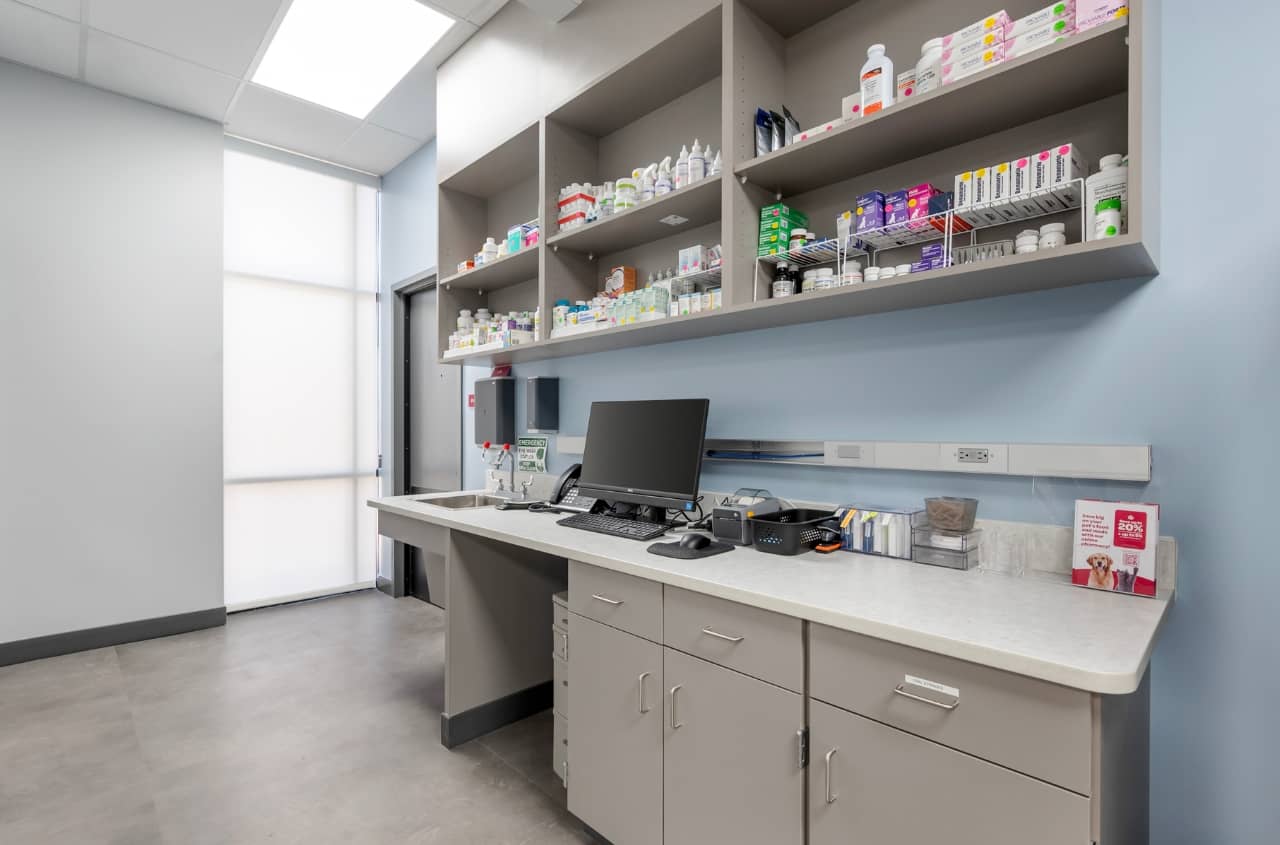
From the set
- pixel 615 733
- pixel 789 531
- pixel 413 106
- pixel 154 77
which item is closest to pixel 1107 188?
pixel 789 531

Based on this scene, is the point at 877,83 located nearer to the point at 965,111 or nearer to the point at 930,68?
the point at 930,68

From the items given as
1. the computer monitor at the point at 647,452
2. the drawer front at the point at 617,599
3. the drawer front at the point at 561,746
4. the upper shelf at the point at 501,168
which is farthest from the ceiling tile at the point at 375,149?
the drawer front at the point at 561,746

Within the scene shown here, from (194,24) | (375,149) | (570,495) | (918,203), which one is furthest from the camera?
(375,149)

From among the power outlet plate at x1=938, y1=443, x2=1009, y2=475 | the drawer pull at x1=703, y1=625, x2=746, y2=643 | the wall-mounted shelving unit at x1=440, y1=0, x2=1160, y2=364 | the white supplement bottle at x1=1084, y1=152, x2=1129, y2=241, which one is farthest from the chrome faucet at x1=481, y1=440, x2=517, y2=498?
the white supplement bottle at x1=1084, y1=152, x2=1129, y2=241

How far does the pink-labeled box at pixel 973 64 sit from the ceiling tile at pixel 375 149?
3.81 meters

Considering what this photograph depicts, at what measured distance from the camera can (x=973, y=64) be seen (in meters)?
1.44

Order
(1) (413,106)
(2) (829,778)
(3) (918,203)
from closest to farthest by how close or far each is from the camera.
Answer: (2) (829,778) < (3) (918,203) < (1) (413,106)

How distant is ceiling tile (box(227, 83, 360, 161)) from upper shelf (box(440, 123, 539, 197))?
1.31 meters

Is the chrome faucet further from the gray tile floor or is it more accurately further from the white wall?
the white wall

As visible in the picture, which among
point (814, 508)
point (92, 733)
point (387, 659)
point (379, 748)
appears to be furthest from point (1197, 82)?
point (92, 733)

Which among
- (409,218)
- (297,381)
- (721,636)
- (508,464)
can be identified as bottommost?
(721,636)

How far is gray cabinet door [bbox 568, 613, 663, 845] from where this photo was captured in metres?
1.61

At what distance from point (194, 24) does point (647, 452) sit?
3186mm

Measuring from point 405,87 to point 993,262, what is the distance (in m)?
3.56
